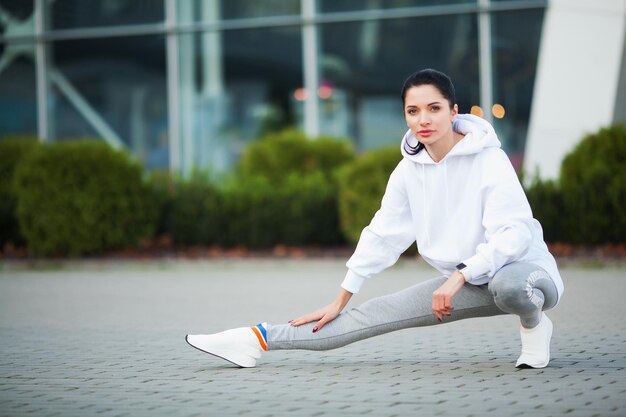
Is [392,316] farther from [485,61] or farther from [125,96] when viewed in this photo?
[125,96]

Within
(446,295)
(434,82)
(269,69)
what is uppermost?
(269,69)

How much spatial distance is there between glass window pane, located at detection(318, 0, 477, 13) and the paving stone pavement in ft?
28.4

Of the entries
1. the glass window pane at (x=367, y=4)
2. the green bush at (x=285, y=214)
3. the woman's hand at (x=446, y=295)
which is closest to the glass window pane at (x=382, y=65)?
the glass window pane at (x=367, y=4)

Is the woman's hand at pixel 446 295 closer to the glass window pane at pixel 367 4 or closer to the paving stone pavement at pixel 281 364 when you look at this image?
the paving stone pavement at pixel 281 364

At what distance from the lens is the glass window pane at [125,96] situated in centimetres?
1978

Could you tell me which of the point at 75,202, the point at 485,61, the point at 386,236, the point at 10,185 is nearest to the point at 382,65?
the point at 485,61

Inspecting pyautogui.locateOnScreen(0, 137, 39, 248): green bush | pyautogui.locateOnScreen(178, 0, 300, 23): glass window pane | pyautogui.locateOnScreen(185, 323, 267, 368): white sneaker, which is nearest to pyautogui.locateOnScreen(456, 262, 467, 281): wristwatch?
pyautogui.locateOnScreen(185, 323, 267, 368): white sneaker

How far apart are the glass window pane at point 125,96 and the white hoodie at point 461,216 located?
47.8ft

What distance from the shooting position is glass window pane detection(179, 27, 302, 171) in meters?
19.2

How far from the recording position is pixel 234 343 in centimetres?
559

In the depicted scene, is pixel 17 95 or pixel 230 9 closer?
pixel 230 9

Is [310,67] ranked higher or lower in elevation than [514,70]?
higher

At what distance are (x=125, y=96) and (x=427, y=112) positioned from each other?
50.0 ft

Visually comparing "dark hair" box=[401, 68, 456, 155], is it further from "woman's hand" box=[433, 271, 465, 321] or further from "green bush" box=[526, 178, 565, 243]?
"green bush" box=[526, 178, 565, 243]
